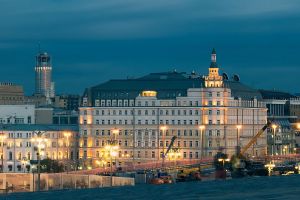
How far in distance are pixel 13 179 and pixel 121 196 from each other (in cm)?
1450

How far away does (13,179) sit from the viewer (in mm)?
169875

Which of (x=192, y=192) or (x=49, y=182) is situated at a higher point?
(x=49, y=182)

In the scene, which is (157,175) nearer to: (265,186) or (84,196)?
(265,186)

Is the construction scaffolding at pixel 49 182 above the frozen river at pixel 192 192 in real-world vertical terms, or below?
above

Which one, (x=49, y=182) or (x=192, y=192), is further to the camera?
(x=49, y=182)

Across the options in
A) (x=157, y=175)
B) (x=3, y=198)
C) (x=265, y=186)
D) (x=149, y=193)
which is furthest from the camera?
(x=157, y=175)

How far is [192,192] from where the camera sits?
170m

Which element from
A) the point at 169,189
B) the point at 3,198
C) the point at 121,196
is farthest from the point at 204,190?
the point at 3,198

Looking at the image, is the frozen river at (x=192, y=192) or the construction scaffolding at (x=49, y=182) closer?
the frozen river at (x=192, y=192)

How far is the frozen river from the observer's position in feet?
522

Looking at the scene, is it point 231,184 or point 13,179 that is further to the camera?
point 231,184

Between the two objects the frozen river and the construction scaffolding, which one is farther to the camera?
the construction scaffolding

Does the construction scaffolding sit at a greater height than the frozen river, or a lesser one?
greater

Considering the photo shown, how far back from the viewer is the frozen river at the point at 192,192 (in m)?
159
